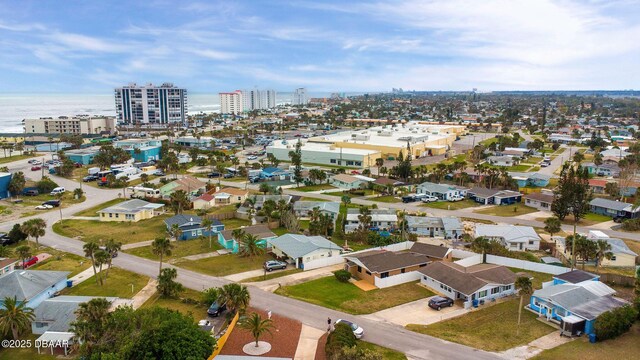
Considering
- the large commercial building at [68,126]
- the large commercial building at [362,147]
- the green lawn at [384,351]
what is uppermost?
the large commercial building at [68,126]

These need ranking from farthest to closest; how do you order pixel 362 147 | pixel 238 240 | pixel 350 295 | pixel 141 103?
1. pixel 141 103
2. pixel 362 147
3. pixel 238 240
4. pixel 350 295

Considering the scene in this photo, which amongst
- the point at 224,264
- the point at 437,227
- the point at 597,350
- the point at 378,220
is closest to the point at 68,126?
the point at 378,220

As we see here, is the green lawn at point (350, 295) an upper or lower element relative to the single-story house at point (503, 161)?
lower

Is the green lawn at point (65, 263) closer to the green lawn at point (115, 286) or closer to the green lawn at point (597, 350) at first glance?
the green lawn at point (115, 286)

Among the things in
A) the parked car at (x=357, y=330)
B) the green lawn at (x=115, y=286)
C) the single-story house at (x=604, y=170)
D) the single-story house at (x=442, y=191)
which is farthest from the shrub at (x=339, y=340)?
A: the single-story house at (x=604, y=170)

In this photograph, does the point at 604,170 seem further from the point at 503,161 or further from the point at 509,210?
the point at 509,210
